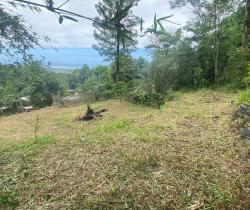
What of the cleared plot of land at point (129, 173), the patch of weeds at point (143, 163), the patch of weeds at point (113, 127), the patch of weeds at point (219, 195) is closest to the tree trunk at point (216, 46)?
the patch of weeds at point (113, 127)

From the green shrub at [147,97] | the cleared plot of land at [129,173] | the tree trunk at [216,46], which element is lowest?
the green shrub at [147,97]

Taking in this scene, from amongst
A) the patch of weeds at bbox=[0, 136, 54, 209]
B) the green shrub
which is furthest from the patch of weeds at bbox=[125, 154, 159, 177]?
the green shrub

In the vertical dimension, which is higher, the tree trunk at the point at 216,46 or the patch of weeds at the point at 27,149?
the tree trunk at the point at 216,46

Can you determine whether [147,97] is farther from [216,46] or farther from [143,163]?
[143,163]

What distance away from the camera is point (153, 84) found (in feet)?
38.6

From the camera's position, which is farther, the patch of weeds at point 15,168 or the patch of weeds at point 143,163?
the patch of weeds at point 143,163

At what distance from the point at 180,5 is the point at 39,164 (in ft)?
41.9

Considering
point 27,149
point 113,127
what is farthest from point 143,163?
point 113,127

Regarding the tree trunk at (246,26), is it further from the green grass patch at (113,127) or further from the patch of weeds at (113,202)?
the patch of weeds at (113,202)

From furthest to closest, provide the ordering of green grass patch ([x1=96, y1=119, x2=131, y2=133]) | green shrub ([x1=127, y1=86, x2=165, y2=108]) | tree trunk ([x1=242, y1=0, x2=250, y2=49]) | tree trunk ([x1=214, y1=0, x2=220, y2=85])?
tree trunk ([x1=214, y1=0, x2=220, y2=85]) → tree trunk ([x1=242, y1=0, x2=250, y2=49]) → green shrub ([x1=127, y1=86, x2=165, y2=108]) → green grass patch ([x1=96, y1=119, x2=131, y2=133])

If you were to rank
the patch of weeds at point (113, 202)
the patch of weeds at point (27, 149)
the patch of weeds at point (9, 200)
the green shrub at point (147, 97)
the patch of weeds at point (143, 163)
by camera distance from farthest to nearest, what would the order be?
the green shrub at point (147, 97) < the patch of weeds at point (27, 149) < the patch of weeds at point (143, 163) < the patch of weeds at point (9, 200) < the patch of weeds at point (113, 202)

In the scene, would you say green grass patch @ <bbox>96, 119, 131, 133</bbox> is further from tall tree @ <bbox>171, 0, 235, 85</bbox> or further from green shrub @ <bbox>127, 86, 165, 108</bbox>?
tall tree @ <bbox>171, 0, 235, 85</bbox>

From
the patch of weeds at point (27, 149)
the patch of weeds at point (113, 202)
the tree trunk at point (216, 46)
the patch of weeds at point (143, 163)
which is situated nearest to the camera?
the patch of weeds at point (113, 202)

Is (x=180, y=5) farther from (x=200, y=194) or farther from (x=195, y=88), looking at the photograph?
(x=200, y=194)
